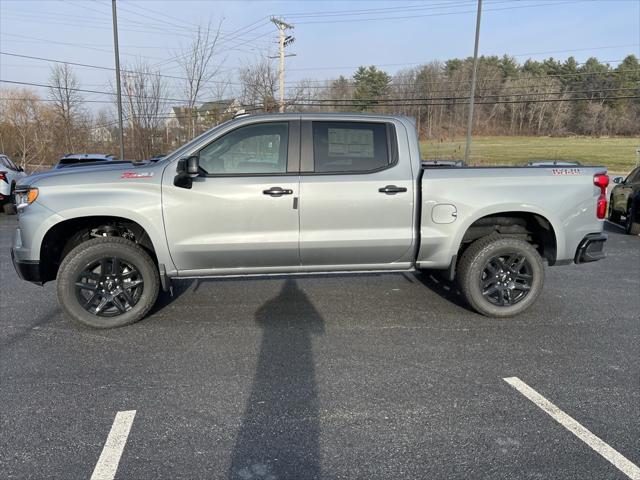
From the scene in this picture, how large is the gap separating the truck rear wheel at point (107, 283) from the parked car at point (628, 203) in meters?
9.44

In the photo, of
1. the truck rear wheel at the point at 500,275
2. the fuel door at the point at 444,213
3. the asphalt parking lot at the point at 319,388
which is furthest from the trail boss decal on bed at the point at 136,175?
the truck rear wheel at the point at 500,275

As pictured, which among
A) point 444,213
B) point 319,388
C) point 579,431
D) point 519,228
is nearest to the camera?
point 579,431

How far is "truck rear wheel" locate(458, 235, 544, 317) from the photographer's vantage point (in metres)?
4.64

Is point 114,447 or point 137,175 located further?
point 137,175

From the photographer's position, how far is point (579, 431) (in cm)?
279

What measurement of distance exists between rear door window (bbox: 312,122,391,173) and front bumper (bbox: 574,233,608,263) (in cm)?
218

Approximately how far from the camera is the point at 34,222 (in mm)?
4148

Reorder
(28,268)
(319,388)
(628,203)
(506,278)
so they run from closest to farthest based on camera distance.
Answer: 1. (319,388)
2. (28,268)
3. (506,278)
4. (628,203)

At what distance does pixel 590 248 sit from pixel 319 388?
325cm

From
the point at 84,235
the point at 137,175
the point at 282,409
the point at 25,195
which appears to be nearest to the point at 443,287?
the point at 282,409

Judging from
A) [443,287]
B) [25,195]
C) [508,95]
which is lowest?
[443,287]

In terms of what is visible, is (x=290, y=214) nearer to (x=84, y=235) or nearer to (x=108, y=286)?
(x=108, y=286)

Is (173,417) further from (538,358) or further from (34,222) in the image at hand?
(538,358)

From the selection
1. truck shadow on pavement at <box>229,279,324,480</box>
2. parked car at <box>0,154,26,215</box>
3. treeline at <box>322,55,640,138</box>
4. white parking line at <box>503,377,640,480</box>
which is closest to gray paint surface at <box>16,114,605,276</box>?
truck shadow on pavement at <box>229,279,324,480</box>
